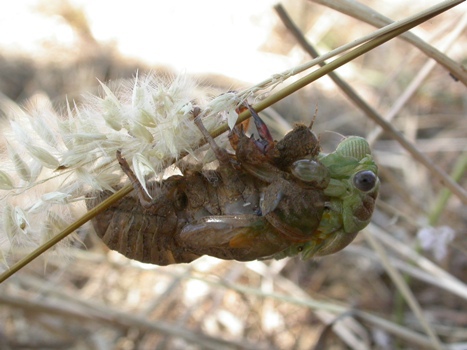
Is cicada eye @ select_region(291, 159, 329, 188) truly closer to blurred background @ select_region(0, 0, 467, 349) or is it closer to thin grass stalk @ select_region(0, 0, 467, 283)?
thin grass stalk @ select_region(0, 0, 467, 283)

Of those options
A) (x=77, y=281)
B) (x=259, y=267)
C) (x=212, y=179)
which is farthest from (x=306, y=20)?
(x=212, y=179)

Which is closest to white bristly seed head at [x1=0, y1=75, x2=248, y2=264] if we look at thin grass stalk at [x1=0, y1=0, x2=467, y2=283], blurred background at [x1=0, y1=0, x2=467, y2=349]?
thin grass stalk at [x1=0, y1=0, x2=467, y2=283]

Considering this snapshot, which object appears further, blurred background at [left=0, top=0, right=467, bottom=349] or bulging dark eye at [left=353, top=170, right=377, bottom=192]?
blurred background at [left=0, top=0, right=467, bottom=349]

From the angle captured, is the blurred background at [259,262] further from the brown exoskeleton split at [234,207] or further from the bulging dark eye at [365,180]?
the bulging dark eye at [365,180]

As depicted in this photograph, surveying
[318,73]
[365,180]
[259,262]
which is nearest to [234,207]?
[365,180]

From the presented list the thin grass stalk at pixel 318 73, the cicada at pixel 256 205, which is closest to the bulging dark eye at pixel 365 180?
the cicada at pixel 256 205

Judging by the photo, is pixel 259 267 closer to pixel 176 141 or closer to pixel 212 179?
pixel 212 179
